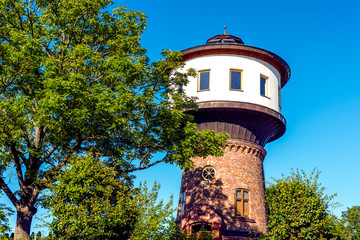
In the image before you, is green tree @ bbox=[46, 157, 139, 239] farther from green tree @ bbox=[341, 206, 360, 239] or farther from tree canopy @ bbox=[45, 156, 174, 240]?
green tree @ bbox=[341, 206, 360, 239]

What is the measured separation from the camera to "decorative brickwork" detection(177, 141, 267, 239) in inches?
838

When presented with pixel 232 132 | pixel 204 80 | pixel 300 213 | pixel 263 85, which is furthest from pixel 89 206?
pixel 263 85

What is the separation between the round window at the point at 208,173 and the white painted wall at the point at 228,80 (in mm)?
4178

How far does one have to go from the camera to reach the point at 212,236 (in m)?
18.8

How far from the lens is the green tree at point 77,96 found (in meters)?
14.3

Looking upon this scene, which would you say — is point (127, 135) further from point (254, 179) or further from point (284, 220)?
point (254, 179)

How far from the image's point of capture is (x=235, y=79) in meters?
23.4

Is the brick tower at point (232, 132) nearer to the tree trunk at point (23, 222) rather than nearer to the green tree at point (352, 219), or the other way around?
the tree trunk at point (23, 222)

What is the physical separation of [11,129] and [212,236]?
10707 mm

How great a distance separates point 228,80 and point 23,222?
548 inches

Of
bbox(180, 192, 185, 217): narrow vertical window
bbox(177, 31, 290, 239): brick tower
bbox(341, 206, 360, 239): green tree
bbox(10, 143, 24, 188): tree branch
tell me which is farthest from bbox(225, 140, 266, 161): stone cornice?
bbox(341, 206, 360, 239): green tree

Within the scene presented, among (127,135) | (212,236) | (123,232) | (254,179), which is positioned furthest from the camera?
(254,179)

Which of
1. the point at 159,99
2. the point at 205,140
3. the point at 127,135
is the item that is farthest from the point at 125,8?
the point at 205,140

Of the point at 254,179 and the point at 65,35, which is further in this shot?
the point at 254,179
